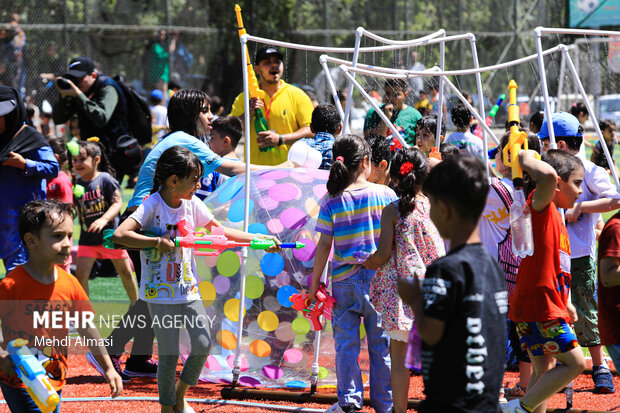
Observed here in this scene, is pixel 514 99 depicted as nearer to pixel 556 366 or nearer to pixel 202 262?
pixel 556 366

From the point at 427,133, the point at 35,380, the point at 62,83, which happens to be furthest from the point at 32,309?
the point at 62,83

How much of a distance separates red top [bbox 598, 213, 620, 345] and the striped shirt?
4.45ft

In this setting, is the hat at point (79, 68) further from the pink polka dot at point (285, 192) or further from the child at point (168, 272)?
the child at point (168, 272)

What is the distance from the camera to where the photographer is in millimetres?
8195

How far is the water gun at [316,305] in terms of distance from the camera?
192 inches

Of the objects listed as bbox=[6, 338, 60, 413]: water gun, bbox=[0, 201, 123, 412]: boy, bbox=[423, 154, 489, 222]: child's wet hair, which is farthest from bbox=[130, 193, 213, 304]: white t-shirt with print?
bbox=[423, 154, 489, 222]: child's wet hair

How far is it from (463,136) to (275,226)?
10.7 ft

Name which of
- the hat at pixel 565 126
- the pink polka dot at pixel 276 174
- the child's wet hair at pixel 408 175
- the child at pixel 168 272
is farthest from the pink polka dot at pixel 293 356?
the hat at pixel 565 126

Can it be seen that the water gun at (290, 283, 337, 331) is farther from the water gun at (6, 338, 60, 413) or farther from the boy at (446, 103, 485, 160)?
the boy at (446, 103, 485, 160)

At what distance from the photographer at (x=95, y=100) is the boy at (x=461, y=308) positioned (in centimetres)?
599

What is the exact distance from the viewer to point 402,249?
4555 millimetres

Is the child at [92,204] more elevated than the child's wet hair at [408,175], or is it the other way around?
the child's wet hair at [408,175]

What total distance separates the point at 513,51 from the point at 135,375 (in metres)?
19.8

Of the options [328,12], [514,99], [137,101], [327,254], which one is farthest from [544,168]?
[328,12]
